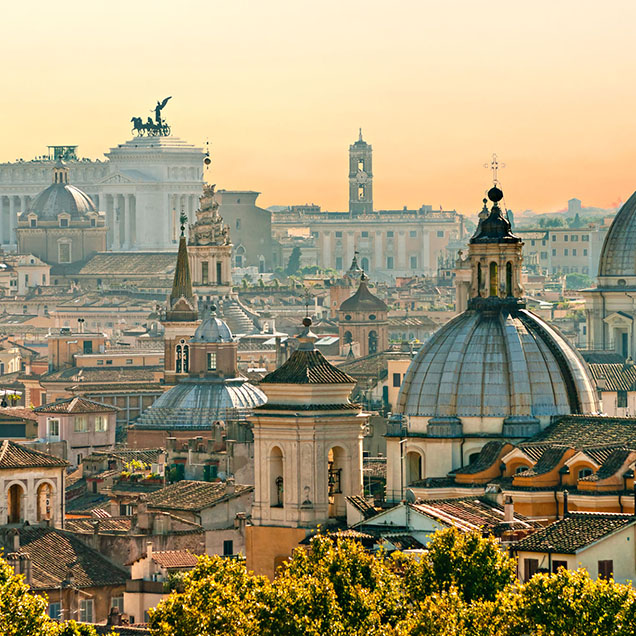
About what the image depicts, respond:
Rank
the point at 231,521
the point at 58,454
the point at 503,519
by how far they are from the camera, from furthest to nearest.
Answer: the point at 58,454, the point at 231,521, the point at 503,519

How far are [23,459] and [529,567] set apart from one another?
23419 millimetres

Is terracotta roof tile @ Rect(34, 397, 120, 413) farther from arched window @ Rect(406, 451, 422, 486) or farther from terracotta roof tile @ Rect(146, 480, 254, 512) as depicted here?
arched window @ Rect(406, 451, 422, 486)

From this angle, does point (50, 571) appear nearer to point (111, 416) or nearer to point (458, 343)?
point (458, 343)

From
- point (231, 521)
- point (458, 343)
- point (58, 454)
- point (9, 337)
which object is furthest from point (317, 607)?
point (9, 337)

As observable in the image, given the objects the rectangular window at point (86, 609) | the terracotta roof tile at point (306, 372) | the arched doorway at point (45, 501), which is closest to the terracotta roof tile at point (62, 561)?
the rectangular window at point (86, 609)

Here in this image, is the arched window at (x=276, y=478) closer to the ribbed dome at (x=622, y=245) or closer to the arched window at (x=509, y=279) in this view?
the arched window at (x=509, y=279)

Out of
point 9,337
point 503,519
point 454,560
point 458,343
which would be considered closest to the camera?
point 454,560

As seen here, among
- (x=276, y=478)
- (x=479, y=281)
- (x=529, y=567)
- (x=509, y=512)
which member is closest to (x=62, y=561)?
(x=276, y=478)

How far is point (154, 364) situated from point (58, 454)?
152 ft

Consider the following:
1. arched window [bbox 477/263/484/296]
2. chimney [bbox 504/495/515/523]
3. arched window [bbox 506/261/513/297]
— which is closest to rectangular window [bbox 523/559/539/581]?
chimney [bbox 504/495/515/523]

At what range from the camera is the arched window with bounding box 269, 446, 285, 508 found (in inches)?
2783

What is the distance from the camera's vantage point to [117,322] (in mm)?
189250

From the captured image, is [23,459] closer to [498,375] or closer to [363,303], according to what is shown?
[498,375]

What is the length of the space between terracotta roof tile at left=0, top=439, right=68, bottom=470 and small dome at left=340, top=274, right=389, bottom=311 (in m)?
83.7
